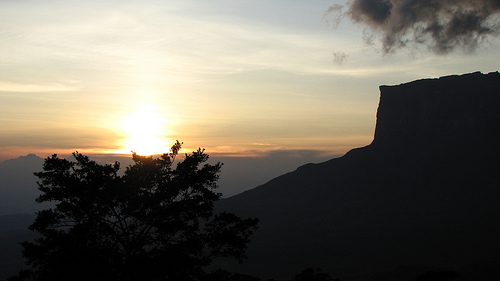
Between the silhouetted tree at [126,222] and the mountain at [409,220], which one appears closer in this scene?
the silhouetted tree at [126,222]

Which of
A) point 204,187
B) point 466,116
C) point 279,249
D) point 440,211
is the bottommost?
point 279,249

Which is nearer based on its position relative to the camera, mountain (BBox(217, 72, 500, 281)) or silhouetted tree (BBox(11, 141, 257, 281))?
silhouetted tree (BBox(11, 141, 257, 281))

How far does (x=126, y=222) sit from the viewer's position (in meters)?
22.5

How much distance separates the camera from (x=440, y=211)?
15412 centimetres

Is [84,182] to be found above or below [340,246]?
above

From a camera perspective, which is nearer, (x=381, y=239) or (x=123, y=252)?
(x=123, y=252)

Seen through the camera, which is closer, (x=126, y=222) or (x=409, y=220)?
(x=126, y=222)

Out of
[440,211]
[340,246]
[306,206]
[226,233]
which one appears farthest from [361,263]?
[226,233]

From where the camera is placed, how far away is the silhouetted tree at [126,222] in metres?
19.9

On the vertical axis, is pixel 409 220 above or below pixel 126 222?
below

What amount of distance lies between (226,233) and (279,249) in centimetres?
12817

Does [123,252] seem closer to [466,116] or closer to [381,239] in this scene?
[381,239]

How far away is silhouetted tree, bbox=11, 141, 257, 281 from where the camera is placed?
19922 mm

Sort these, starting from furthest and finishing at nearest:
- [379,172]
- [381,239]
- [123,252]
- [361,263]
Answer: [379,172] → [381,239] → [361,263] → [123,252]
